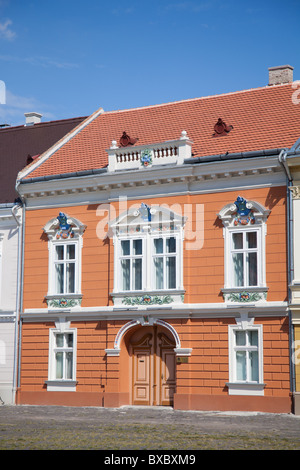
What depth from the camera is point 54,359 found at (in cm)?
2752

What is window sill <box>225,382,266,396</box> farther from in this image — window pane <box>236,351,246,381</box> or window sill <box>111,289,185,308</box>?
window sill <box>111,289,185,308</box>

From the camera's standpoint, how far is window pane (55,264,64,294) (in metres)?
27.8

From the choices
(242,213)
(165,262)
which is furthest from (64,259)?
(242,213)

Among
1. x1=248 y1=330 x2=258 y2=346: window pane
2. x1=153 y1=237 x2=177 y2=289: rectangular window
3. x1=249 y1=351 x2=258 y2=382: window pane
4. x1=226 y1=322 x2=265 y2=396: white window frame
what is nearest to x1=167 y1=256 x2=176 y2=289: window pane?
x1=153 y1=237 x2=177 y2=289: rectangular window

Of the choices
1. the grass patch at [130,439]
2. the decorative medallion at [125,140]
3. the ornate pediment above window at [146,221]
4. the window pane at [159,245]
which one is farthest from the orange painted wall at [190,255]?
the grass patch at [130,439]

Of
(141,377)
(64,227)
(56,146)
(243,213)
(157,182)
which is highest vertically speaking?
(56,146)

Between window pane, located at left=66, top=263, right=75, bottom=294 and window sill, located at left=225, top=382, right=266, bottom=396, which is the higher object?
window pane, located at left=66, top=263, right=75, bottom=294

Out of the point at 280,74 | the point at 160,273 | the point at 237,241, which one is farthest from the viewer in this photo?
the point at 280,74

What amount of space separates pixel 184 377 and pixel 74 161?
8.82m

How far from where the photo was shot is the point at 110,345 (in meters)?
26.2

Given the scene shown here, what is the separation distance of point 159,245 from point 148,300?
182 cm

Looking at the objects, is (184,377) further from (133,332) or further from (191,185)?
(191,185)

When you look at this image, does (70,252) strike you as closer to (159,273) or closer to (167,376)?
(159,273)

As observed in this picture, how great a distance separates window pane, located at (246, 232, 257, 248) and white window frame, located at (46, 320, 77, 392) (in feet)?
22.1
